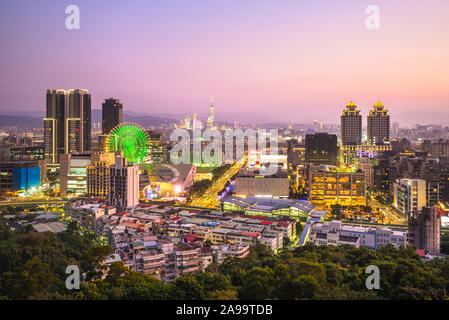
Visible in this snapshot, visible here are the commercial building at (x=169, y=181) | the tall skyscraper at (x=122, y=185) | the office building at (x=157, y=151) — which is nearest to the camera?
the tall skyscraper at (x=122, y=185)

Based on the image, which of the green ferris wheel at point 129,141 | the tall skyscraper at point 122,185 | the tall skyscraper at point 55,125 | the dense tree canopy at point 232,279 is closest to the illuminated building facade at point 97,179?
→ the green ferris wheel at point 129,141

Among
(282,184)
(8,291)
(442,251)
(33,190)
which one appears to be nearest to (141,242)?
(8,291)

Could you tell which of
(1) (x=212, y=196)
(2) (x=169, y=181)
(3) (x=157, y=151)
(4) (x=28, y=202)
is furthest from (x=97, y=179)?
(3) (x=157, y=151)

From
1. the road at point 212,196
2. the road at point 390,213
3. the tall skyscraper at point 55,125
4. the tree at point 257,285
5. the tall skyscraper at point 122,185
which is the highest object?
the tall skyscraper at point 55,125

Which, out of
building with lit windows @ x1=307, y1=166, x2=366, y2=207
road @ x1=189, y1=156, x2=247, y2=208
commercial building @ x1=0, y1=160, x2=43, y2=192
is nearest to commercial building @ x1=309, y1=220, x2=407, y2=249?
building with lit windows @ x1=307, y1=166, x2=366, y2=207

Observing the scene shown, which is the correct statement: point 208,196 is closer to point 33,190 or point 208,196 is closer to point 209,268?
point 33,190

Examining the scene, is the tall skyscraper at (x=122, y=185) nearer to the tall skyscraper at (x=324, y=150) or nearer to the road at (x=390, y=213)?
the road at (x=390, y=213)
